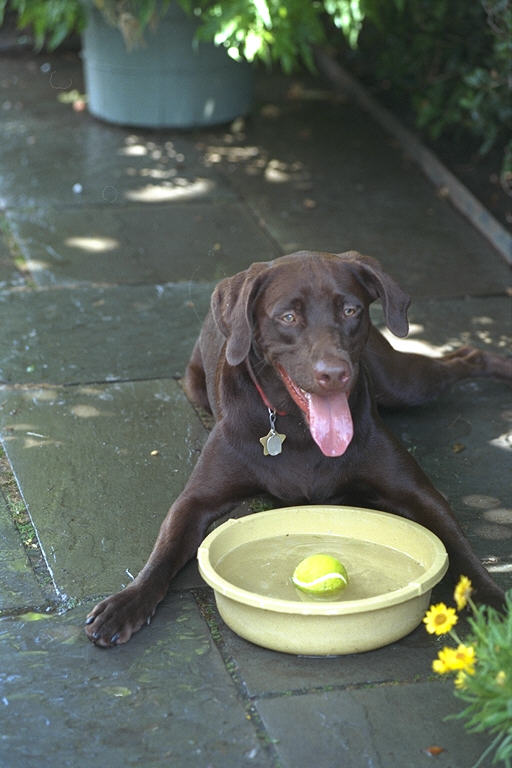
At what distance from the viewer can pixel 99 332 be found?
18.2 ft

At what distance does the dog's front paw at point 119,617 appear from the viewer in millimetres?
3322

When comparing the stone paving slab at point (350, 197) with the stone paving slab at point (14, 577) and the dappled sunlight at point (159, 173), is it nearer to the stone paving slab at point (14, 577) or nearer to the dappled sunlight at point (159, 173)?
the dappled sunlight at point (159, 173)

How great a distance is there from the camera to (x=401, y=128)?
27.5 feet

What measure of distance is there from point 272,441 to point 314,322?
49 cm

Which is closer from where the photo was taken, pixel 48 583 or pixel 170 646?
pixel 170 646

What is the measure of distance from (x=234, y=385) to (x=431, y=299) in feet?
7.58

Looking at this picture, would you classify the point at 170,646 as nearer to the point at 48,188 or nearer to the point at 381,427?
→ the point at 381,427

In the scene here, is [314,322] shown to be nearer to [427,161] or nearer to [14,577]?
[14,577]

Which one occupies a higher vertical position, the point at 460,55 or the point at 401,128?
the point at 460,55

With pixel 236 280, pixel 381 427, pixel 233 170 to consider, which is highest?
pixel 236 280

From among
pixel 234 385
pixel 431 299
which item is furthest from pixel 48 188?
pixel 234 385

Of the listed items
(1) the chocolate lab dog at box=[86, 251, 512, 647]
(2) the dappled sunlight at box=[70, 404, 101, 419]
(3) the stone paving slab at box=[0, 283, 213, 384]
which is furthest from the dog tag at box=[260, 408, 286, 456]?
(3) the stone paving slab at box=[0, 283, 213, 384]

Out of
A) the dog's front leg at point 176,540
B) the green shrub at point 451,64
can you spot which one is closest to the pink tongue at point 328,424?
the dog's front leg at point 176,540

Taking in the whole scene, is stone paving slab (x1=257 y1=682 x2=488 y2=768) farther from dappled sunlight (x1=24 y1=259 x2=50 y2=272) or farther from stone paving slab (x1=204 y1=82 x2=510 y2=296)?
dappled sunlight (x1=24 y1=259 x2=50 y2=272)
